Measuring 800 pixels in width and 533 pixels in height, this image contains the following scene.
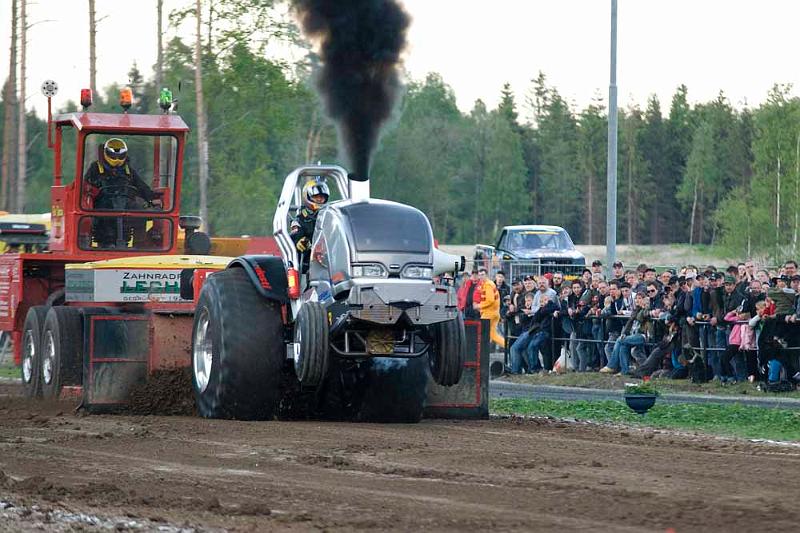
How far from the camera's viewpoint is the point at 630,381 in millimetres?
22188

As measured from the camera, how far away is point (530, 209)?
114188 mm

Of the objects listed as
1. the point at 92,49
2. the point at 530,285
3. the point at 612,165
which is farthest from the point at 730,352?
Answer: the point at 92,49

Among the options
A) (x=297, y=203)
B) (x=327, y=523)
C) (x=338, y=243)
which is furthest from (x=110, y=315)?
(x=327, y=523)

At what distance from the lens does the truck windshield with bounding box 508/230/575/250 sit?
39469 mm

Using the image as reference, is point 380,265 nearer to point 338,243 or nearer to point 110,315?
point 338,243

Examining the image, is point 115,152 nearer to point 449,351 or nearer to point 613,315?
point 449,351

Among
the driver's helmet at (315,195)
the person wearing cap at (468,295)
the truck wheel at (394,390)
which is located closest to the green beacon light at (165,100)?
the driver's helmet at (315,195)

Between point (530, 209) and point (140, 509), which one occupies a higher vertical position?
point (530, 209)

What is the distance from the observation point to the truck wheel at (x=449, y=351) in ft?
41.8

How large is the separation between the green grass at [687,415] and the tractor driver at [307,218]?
387cm

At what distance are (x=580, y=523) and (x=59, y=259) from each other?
39.7 ft

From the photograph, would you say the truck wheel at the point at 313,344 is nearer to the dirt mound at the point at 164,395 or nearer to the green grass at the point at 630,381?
the dirt mound at the point at 164,395

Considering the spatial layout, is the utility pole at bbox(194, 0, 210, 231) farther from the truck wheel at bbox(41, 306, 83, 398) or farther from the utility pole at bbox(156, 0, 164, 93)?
the truck wheel at bbox(41, 306, 83, 398)

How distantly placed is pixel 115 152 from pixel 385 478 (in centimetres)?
1036
